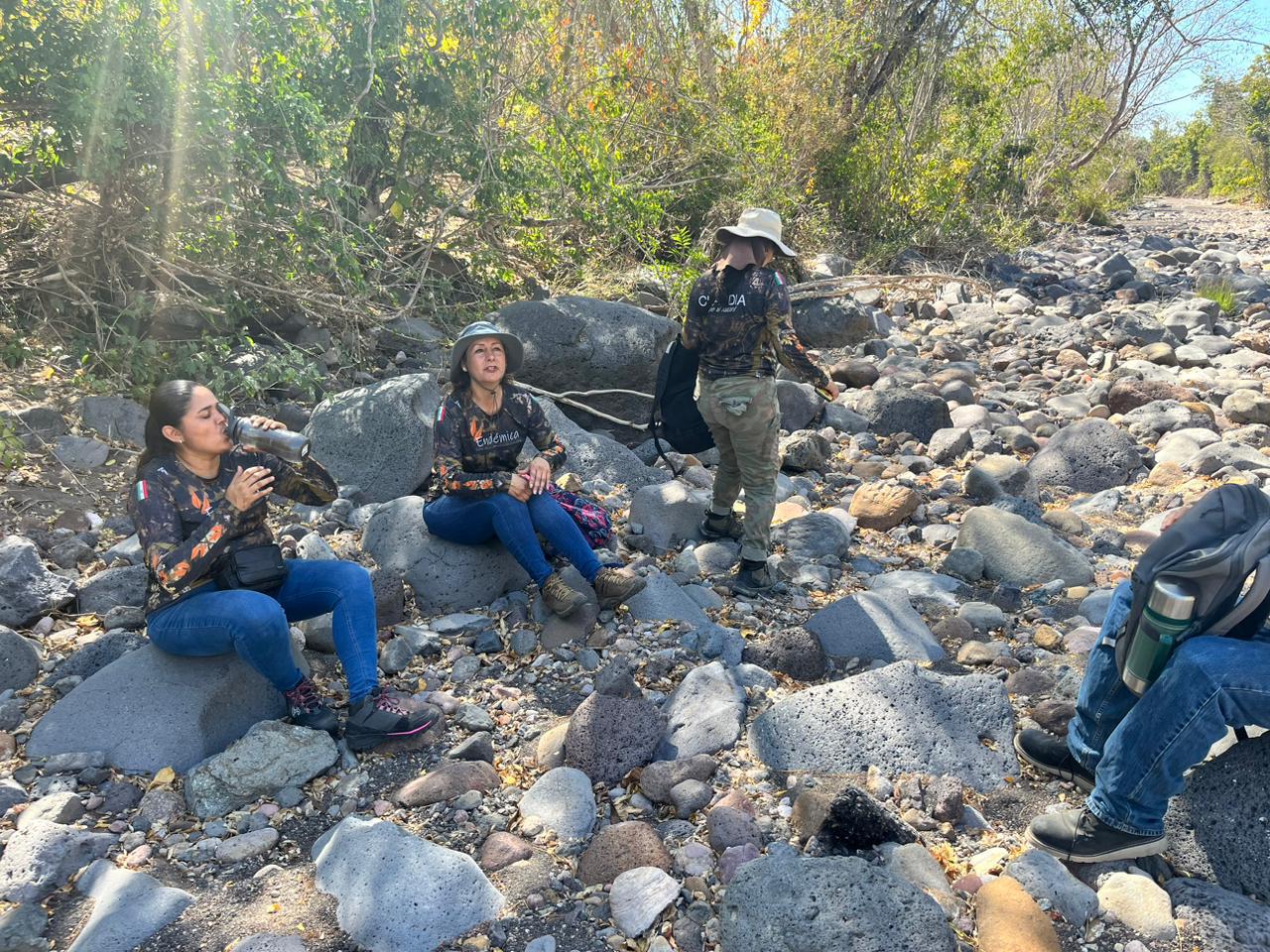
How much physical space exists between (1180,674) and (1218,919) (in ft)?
2.05

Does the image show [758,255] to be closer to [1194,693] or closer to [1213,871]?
[1194,693]

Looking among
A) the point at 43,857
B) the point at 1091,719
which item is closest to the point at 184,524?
the point at 43,857

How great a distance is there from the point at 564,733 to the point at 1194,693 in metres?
1.95

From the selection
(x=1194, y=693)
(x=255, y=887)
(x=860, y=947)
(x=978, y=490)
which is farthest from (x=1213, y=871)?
(x=978, y=490)

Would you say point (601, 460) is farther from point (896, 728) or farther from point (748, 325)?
point (896, 728)

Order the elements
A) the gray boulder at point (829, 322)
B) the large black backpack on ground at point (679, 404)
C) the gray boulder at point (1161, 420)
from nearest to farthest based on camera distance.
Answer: the large black backpack on ground at point (679, 404) → the gray boulder at point (1161, 420) → the gray boulder at point (829, 322)

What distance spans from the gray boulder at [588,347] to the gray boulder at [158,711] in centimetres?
356

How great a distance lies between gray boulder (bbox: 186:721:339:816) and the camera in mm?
3107

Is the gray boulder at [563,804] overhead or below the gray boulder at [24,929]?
overhead

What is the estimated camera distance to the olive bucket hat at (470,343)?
424 cm

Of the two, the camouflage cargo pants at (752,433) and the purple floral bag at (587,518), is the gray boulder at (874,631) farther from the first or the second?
the purple floral bag at (587,518)

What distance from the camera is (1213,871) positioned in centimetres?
271

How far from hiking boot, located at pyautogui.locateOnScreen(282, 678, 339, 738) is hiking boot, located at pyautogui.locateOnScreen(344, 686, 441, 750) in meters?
0.07

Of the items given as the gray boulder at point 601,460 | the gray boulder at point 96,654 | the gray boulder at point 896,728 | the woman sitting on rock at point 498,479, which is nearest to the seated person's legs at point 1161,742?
the gray boulder at point 896,728
